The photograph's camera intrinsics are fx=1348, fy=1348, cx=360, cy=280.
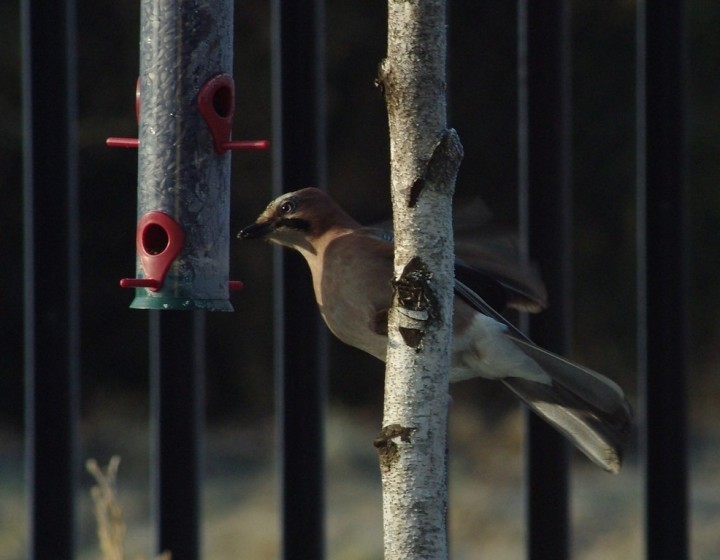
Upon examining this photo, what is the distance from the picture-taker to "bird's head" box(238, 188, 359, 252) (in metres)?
2.30

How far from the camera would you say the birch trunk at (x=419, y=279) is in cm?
157

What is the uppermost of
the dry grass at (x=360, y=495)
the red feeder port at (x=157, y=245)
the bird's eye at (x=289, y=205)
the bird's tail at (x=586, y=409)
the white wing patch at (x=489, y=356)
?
the bird's eye at (x=289, y=205)

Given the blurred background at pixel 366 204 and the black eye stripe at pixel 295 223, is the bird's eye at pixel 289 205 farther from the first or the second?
the blurred background at pixel 366 204

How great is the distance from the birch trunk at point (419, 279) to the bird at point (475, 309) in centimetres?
73

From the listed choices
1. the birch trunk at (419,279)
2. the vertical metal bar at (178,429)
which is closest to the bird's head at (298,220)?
the vertical metal bar at (178,429)

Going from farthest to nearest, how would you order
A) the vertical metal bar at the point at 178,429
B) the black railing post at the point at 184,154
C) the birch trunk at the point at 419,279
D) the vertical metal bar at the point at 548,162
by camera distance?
the vertical metal bar at the point at 548,162 < the vertical metal bar at the point at 178,429 < the black railing post at the point at 184,154 < the birch trunk at the point at 419,279

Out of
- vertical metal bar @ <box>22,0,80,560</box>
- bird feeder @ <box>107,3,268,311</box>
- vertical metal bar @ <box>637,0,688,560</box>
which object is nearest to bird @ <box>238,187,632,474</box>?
bird feeder @ <box>107,3,268,311</box>

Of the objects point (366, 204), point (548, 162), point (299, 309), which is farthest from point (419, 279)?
point (366, 204)

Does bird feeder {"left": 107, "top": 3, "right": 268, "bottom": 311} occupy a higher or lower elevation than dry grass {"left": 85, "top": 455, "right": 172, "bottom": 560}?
higher

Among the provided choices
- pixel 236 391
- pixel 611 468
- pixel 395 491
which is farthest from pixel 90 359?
pixel 395 491

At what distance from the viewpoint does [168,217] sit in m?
2.39

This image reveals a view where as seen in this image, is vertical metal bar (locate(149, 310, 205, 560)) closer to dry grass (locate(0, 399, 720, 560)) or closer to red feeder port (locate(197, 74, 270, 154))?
red feeder port (locate(197, 74, 270, 154))

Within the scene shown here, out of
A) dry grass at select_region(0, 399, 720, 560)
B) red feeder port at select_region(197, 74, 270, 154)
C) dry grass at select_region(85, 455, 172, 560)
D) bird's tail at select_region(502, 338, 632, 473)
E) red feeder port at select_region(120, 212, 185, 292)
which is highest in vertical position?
red feeder port at select_region(197, 74, 270, 154)

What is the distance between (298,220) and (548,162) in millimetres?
868
